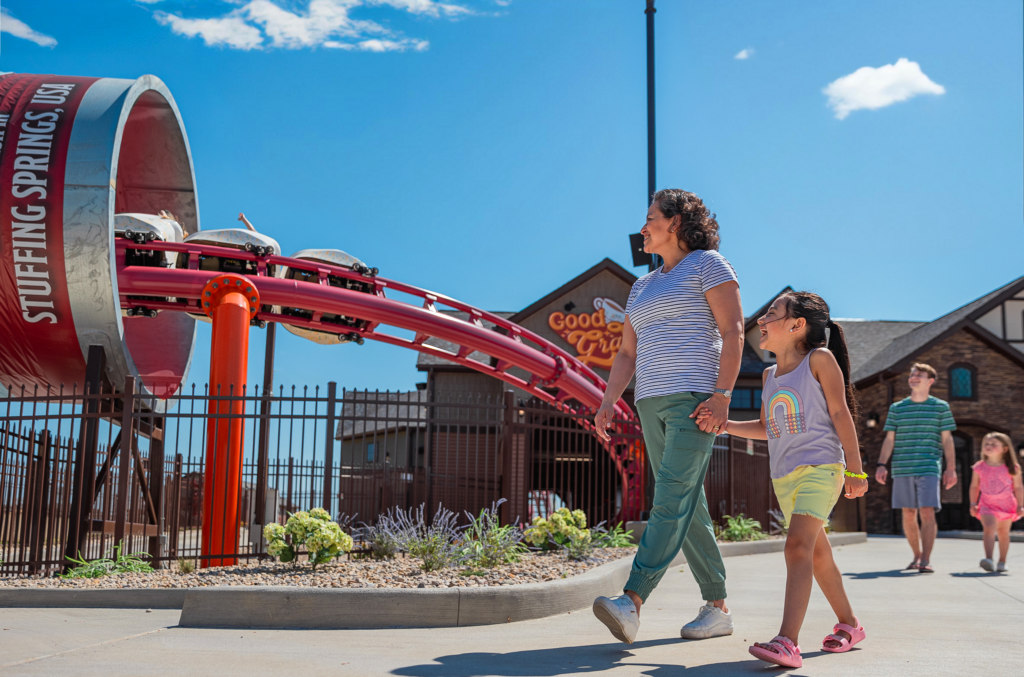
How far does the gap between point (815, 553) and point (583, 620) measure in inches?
61.8

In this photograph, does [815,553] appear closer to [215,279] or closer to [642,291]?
[642,291]

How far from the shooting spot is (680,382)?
12.8ft

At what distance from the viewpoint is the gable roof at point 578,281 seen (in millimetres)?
23812

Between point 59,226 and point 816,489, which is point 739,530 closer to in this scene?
point 816,489

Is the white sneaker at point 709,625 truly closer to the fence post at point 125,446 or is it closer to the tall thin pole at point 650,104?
the fence post at point 125,446

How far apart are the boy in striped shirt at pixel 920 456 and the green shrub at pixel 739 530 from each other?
2.92 m

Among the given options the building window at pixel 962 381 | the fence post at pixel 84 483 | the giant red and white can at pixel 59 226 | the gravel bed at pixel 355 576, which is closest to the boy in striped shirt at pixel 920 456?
the gravel bed at pixel 355 576

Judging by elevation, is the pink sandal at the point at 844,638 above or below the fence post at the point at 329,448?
below

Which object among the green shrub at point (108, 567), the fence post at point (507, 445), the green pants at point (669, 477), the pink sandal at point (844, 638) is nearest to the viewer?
the green pants at point (669, 477)

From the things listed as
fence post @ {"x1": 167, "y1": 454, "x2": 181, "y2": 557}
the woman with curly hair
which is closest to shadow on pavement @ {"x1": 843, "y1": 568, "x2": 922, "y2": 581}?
the woman with curly hair

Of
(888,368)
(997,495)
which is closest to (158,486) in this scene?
(997,495)

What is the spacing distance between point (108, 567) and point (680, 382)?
226 inches

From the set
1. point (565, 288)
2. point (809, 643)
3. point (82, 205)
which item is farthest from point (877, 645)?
point (565, 288)

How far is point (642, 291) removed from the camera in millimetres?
4277
